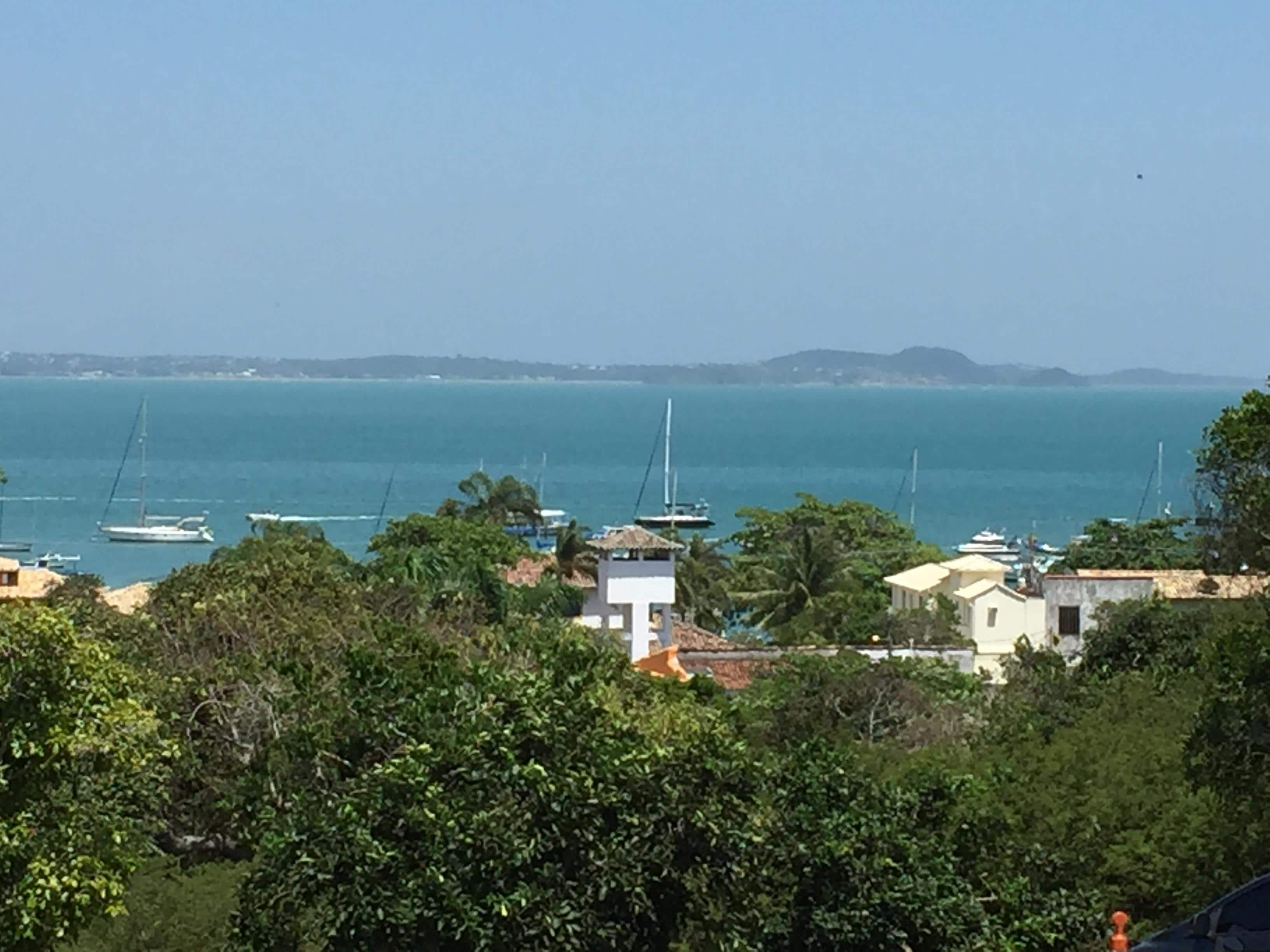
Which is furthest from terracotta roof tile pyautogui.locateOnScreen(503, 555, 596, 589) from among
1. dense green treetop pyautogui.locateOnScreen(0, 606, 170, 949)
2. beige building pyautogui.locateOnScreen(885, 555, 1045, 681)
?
dense green treetop pyautogui.locateOnScreen(0, 606, 170, 949)

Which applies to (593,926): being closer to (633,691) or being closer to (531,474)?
(633,691)

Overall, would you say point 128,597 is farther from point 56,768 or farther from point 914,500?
point 914,500

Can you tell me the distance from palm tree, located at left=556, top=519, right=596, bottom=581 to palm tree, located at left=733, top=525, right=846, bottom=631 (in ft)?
14.5

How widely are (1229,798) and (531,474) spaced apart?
5923 inches

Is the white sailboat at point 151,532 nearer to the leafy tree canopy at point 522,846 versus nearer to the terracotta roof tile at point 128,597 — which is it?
the terracotta roof tile at point 128,597

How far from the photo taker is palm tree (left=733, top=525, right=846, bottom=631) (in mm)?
55938

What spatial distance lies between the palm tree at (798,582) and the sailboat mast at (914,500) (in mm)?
52597

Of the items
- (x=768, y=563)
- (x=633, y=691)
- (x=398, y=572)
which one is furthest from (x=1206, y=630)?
(x=768, y=563)

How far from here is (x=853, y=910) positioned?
1264cm

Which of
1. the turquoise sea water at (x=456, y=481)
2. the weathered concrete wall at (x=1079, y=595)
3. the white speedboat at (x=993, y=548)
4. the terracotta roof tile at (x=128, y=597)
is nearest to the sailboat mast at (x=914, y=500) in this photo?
the turquoise sea water at (x=456, y=481)

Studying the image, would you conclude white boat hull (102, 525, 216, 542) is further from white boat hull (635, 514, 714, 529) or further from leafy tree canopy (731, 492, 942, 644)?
leafy tree canopy (731, 492, 942, 644)

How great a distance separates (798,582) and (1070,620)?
46.1 feet

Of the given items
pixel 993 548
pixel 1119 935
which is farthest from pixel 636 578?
pixel 993 548

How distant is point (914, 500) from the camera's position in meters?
127
